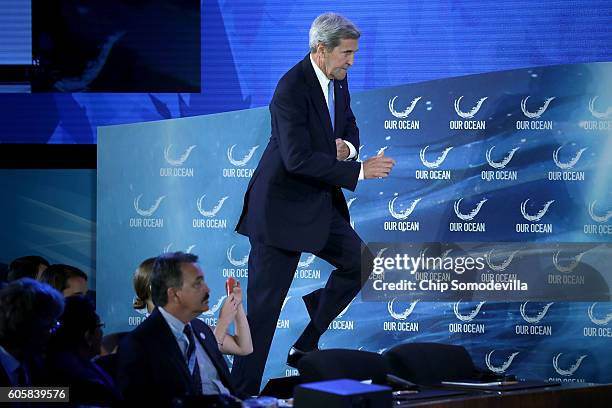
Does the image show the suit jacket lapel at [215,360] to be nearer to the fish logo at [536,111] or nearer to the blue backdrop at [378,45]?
the blue backdrop at [378,45]

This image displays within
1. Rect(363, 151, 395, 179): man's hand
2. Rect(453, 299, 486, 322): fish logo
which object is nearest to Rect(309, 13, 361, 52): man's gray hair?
Rect(363, 151, 395, 179): man's hand

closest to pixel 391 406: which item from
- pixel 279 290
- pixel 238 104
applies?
pixel 279 290

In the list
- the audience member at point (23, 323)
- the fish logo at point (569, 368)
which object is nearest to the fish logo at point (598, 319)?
the fish logo at point (569, 368)

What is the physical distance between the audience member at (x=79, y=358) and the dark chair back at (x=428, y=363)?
1211 mm

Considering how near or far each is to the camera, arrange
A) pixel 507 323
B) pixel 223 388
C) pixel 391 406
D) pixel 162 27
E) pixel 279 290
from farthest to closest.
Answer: pixel 162 27 → pixel 507 323 → pixel 279 290 → pixel 223 388 → pixel 391 406

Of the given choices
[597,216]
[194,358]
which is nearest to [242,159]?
[597,216]

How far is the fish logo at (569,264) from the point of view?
6535 mm

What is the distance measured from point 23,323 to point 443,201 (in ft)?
12.3

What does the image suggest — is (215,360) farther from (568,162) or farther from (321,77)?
(568,162)

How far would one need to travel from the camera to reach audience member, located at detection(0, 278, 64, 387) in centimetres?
335

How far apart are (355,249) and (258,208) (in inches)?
22.7

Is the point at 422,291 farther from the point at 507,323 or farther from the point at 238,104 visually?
the point at 238,104

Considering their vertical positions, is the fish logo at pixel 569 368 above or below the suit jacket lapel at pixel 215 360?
below

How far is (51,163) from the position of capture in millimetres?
6961
